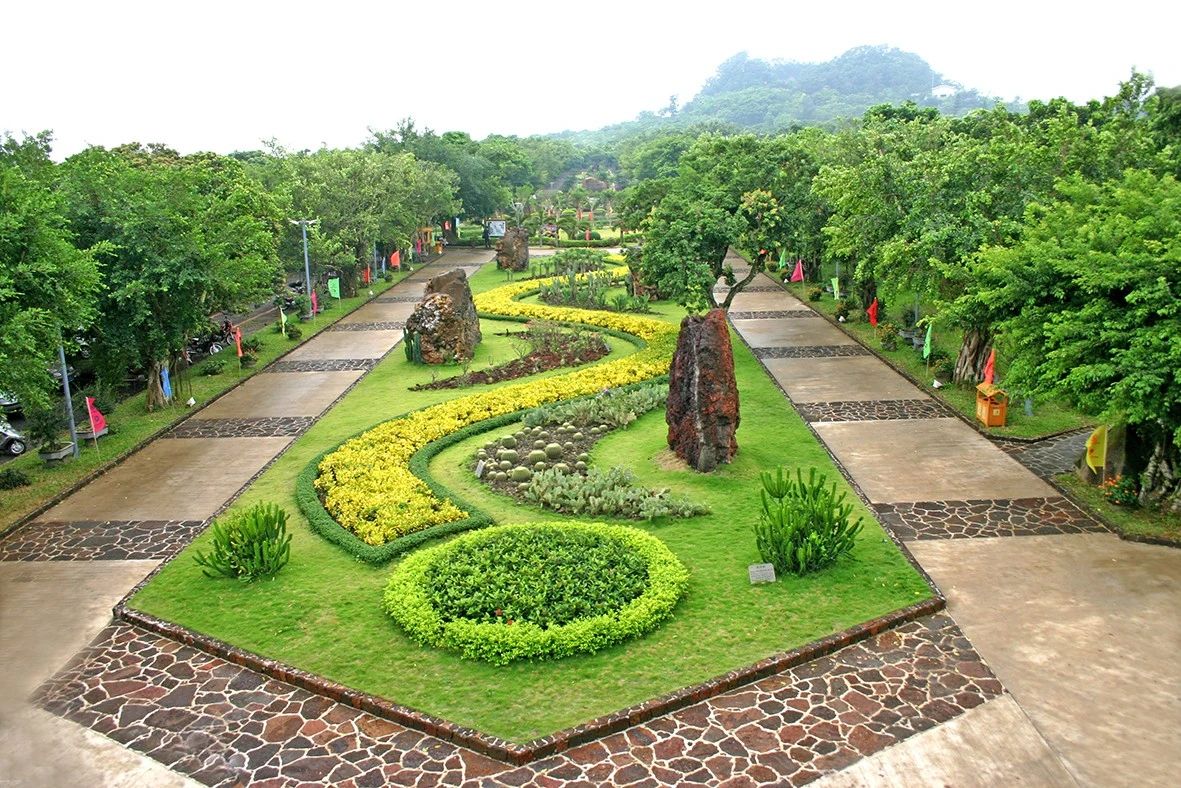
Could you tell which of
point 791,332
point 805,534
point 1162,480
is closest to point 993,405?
point 1162,480

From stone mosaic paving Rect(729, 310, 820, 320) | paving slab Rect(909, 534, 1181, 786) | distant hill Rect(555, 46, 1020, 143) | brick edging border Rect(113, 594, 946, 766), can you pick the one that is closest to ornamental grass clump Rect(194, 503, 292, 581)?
brick edging border Rect(113, 594, 946, 766)

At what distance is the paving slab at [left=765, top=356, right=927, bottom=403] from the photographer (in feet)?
69.4

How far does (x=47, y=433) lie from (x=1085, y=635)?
18.2m

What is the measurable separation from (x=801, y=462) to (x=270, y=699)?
399 inches

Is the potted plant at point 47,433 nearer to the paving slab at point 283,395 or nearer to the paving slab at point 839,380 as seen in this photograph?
the paving slab at point 283,395

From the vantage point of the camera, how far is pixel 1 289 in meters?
13.8

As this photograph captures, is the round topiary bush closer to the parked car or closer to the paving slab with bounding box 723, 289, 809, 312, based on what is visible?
the parked car

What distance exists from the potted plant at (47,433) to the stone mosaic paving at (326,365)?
788cm

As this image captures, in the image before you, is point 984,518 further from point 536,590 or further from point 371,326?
point 371,326

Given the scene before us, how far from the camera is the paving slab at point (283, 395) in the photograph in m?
21.5

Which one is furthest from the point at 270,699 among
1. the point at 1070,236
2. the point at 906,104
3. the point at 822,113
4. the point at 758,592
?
the point at 822,113

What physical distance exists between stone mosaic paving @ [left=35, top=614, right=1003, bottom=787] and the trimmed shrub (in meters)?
7.29

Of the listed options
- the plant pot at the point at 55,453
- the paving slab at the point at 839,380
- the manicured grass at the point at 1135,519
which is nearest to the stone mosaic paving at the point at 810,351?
the paving slab at the point at 839,380

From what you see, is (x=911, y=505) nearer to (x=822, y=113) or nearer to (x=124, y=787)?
(x=124, y=787)
